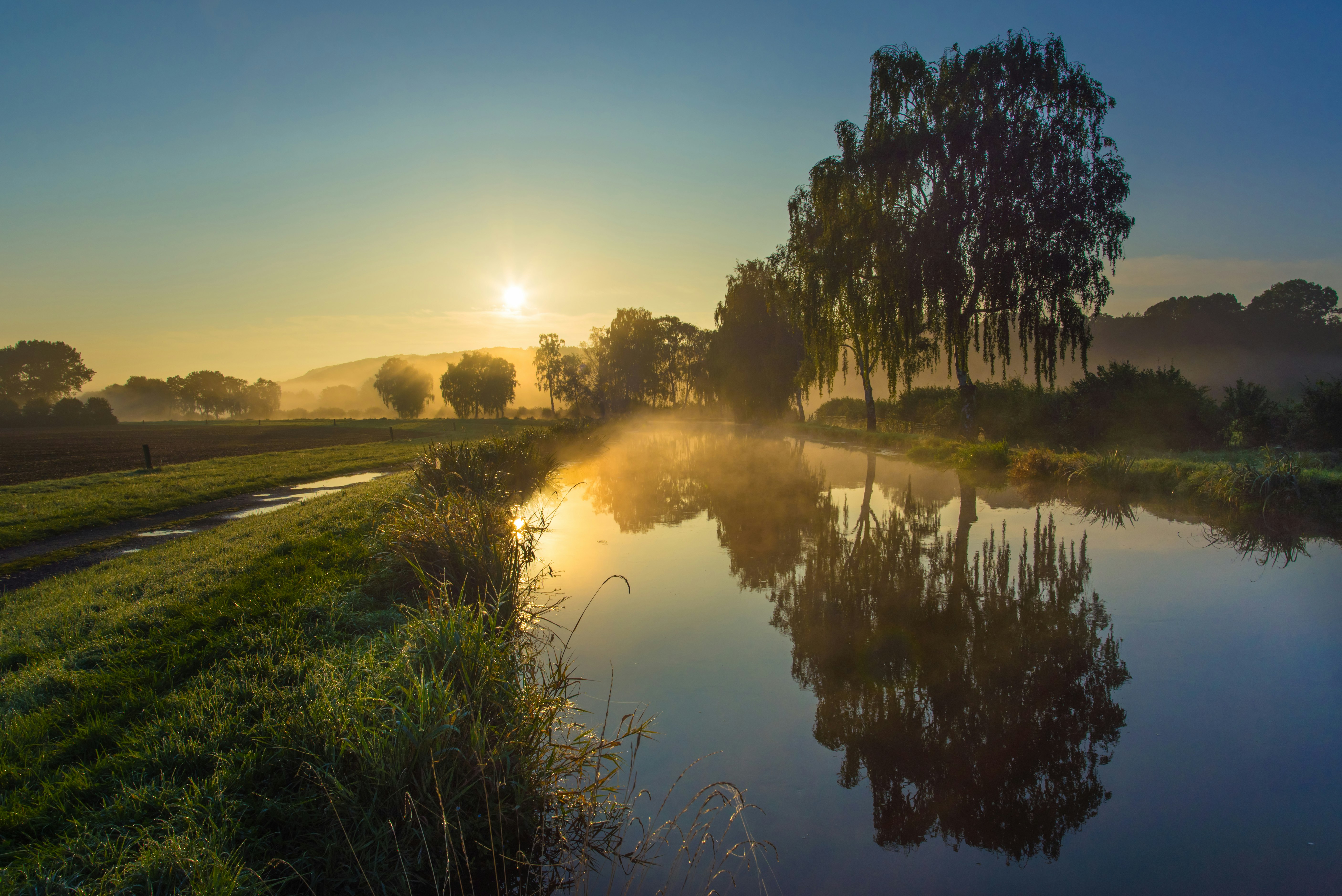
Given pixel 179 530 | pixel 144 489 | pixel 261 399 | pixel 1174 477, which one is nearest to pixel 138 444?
pixel 144 489

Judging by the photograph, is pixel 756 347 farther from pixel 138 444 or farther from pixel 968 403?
pixel 138 444

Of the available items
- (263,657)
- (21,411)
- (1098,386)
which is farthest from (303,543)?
(21,411)

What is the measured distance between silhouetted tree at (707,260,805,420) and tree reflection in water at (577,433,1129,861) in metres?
24.6

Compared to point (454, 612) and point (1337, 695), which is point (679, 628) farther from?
point (1337, 695)

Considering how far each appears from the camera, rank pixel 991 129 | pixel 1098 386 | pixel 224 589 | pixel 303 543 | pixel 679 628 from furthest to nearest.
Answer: pixel 1098 386 < pixel 991 129 < pixel 303 543 < pixel 224 589 < pixel 679 628

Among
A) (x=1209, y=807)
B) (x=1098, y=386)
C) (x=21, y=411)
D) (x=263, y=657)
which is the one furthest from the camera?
(x=21, y=411)

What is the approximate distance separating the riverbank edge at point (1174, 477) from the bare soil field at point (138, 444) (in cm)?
2602

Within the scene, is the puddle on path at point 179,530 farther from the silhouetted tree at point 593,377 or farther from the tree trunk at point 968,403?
the silhouetted tree at point 593,377

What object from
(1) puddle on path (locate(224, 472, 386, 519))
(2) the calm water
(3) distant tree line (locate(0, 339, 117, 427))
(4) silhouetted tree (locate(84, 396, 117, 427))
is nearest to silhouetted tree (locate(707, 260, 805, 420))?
(1) puddle on path (locate(224, 472, 386, 519))

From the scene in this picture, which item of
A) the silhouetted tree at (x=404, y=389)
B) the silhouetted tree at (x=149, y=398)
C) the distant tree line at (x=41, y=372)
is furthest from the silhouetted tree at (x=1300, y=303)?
the silhouetted tree at (x=149, y=398)

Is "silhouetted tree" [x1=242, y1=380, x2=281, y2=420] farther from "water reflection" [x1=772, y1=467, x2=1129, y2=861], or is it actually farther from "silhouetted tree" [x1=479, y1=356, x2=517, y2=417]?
"water reflection" [x1=772, y1=467, x2=1129, y2=861]

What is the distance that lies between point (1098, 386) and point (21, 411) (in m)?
95.6

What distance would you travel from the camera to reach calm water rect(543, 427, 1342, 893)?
107 inches

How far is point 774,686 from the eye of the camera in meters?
4.41
